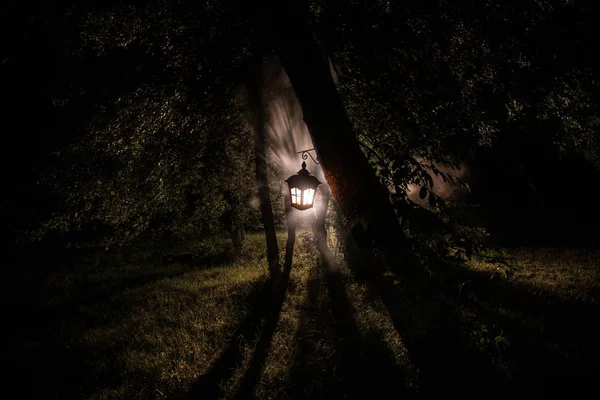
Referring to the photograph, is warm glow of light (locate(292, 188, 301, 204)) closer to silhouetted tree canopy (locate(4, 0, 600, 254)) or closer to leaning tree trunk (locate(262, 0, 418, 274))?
silhouetted tree canopy (locate(4, 0, 600, 254))

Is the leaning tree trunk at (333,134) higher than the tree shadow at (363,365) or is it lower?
higher

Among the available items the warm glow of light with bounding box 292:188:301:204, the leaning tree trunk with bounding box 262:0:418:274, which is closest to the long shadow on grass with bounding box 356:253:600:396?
the leaning tree trunk with bounding box 262:0:418:274

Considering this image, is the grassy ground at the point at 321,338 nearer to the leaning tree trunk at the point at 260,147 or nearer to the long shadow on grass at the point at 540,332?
the long shadow on grass at the point at 540,332

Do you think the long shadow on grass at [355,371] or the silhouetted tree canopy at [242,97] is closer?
the silhouetted tree canopy at [242,97]

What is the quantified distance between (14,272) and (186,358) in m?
14.5

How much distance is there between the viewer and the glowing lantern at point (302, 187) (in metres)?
4.28

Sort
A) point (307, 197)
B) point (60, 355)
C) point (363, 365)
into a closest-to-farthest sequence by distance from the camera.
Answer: point (307, 197) < point (363, 365) < point (60, 355)

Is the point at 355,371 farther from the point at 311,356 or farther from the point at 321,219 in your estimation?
the point at 321,219

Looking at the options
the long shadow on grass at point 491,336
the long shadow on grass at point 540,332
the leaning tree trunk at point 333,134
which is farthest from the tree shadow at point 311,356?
the leaning tree trunk at point 333,134

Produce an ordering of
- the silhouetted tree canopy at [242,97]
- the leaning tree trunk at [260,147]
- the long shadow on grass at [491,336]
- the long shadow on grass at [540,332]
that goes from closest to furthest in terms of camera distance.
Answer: the long shadow on grass at [491,336]
the silhouetted tree canopy at [242,97]
the long shadow on grass at [540,332]
the leaning tree trunk at [260,147]

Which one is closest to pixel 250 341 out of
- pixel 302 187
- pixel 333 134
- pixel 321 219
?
pixel 302 187

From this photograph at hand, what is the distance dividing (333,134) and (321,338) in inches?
170

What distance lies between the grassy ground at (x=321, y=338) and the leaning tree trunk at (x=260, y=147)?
1045 mm

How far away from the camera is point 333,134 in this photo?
2.53 meters
